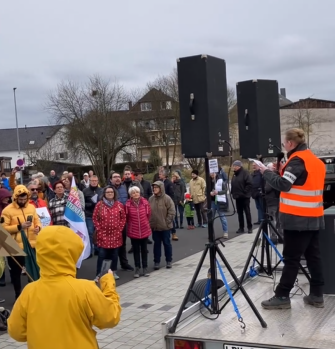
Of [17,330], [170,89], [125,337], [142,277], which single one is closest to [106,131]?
[170,89]

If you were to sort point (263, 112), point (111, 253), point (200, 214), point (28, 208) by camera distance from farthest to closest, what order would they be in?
point (200, 214) < point (111, 253) < point (28, 208) < point (263, 112)

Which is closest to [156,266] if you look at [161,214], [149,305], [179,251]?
[161,214]

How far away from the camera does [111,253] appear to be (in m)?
9.33

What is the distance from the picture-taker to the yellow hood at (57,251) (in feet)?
10.3

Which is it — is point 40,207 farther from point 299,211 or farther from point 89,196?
point 299,211

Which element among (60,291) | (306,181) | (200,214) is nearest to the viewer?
(60,291)

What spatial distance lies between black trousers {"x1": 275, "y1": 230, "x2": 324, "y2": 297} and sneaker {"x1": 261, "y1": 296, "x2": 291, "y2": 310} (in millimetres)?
54

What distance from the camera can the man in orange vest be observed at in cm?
473

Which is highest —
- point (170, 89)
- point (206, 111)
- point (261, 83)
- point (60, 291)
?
point (170, 89)

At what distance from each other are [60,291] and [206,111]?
7.93 feet

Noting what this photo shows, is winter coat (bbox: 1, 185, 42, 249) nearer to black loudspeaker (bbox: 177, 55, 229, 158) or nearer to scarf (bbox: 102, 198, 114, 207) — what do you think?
scarf (bbox: 102, 198, 114, 207)

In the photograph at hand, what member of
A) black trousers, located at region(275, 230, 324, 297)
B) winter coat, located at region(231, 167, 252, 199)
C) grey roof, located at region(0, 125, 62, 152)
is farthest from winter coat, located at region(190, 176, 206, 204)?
grey roof, located at region(0, 125, 62, 152)

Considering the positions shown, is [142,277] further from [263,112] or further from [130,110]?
[130,110]

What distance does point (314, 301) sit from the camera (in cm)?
463
